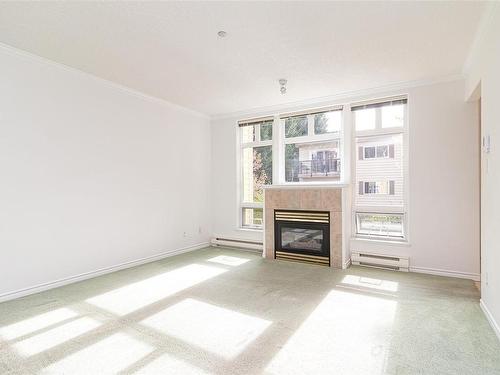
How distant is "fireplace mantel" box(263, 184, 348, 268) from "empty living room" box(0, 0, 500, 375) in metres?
0.03

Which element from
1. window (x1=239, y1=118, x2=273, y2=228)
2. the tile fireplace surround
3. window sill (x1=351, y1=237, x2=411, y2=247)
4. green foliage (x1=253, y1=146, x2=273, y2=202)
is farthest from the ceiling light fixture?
window sill (x1=351, y1=237, x2=411, y2=247)

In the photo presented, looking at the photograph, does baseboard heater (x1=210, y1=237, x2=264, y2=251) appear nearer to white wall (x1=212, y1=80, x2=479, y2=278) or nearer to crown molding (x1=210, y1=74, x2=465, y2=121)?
white wall (x1=212, y1=80, x2=479, y2=278)

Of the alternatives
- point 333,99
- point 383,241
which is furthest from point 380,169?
point 333,99

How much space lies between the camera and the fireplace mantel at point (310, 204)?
4.45 metres

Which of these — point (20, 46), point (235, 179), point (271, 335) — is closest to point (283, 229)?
point (235, 179)

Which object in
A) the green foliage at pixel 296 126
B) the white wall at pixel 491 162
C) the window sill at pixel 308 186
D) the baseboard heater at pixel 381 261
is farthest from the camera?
the green foliage at pixel 296 126

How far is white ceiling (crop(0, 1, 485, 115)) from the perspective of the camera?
8.16 feet

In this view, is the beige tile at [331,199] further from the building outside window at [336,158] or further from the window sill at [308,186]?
the building outside window at [336,158]

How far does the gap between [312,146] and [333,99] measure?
0.85 m

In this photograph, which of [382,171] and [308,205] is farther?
[308,205]

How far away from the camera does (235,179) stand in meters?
5.86

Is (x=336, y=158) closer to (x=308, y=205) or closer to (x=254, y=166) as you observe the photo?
(x=308, y=205)

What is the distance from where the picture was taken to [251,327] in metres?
2.52

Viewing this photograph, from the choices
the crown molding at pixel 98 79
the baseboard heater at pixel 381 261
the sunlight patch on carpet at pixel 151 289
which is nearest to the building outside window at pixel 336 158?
the baseboard heater at pixel 381 261
